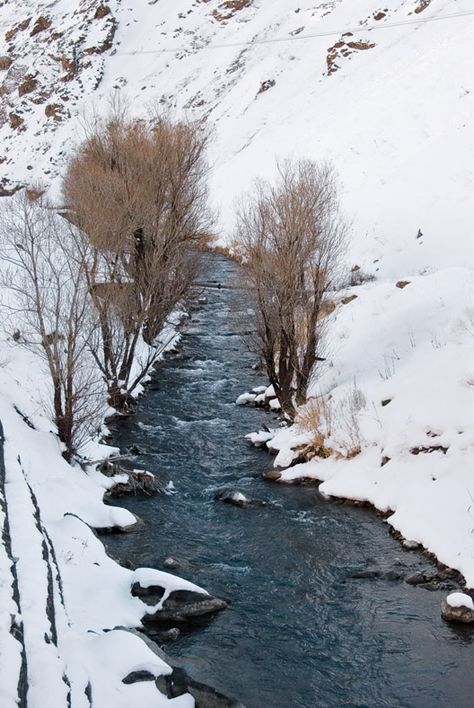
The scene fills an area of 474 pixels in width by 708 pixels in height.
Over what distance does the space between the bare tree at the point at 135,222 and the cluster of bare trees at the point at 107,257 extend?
0.03 meters

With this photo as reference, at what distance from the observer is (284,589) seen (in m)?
9.40

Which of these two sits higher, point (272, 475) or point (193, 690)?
point (193, 690)

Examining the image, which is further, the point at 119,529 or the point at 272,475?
the point at 272,475

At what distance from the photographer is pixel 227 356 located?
21500 millimetres

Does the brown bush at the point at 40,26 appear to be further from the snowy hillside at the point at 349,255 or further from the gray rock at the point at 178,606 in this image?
the gray rock at the point at 178,606

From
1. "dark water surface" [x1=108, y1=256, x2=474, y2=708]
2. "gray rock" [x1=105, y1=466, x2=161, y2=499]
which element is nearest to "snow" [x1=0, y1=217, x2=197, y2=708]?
"gray rock" [x1=105, y1=466, x2=161, y2=499]

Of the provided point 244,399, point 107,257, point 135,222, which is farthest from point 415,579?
point 135,222

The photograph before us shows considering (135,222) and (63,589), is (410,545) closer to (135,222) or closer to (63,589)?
(63,589)

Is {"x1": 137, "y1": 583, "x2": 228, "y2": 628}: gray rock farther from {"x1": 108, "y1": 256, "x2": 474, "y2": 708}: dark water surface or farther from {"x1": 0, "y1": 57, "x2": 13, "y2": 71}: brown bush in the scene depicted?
{"x1": 0, "y1": 57, "x2": 13, "y2": 71}: brown bush

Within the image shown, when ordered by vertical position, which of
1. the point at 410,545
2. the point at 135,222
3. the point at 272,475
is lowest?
the point at 272,475

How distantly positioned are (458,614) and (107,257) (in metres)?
10.9

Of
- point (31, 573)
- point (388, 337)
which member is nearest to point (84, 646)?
point (31, 573)

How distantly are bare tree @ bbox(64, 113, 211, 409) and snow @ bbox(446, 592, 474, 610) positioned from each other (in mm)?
9010

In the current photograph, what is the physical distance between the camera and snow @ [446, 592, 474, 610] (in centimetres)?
843
